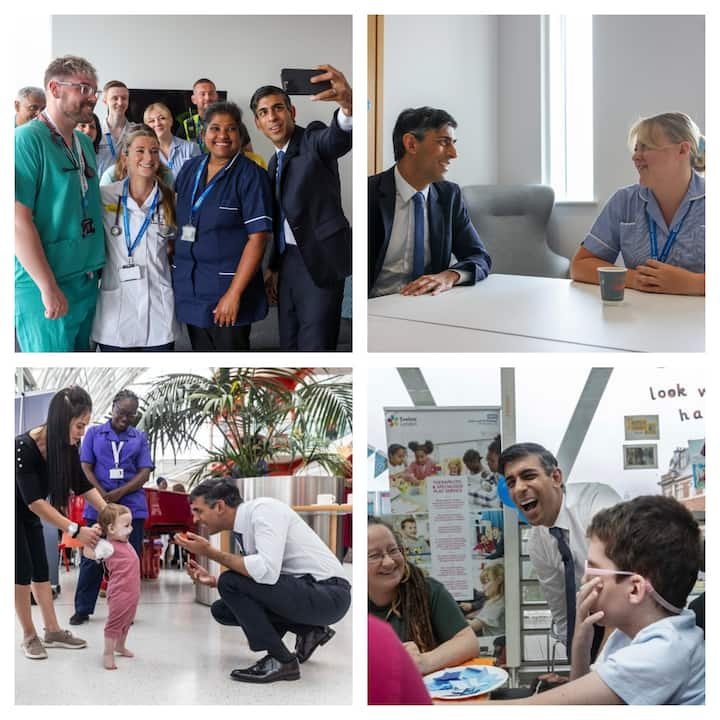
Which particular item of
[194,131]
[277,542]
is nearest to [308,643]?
[277,542]

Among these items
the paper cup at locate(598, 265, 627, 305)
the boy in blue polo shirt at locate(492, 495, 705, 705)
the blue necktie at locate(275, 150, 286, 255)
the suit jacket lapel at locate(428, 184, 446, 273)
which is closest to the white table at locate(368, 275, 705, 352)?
the paper cup at locate(598, 265, 627, 305)

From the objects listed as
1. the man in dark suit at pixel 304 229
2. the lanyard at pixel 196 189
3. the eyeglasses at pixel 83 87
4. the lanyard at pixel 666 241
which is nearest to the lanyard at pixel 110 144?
the eyeglasses at pixel 83 87

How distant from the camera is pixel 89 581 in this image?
185cm

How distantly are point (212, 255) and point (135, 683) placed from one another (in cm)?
100

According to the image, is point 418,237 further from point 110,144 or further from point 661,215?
point 110,144

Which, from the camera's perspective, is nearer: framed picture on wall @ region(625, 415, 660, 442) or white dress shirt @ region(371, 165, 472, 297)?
framed picture on wall @ region(625, 415, 660, 442)

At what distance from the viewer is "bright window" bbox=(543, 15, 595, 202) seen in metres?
2.01

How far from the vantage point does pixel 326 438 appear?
1851 millimetres

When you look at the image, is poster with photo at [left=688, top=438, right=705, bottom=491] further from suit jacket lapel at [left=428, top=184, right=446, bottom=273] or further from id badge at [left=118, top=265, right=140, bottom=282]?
id badge at [left=118, top=265, right=140, bottom=282]

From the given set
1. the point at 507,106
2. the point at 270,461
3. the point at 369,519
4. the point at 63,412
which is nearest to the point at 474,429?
the point at 369,519

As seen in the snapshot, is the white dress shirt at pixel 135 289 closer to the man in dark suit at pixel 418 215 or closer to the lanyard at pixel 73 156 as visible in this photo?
the lanyard at pixel 73 156

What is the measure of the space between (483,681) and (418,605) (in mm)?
224

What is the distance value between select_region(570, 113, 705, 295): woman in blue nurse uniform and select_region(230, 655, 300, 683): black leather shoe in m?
1.17
